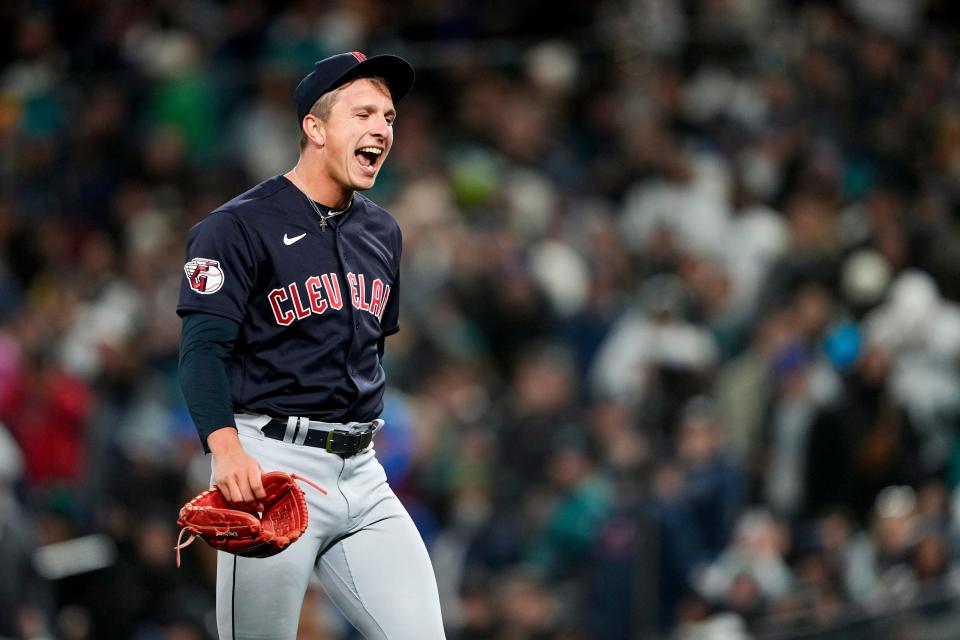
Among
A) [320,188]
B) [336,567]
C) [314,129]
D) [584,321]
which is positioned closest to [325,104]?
[314,129]

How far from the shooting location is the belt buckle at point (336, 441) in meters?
3.71

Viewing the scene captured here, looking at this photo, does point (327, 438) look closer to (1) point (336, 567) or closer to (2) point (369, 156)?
(1) point (336, 567)

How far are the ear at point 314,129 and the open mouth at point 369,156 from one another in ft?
0.31

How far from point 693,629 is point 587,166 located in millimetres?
2367

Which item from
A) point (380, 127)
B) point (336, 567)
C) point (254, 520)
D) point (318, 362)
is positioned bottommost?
point (336, 567)

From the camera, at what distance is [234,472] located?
3.38m

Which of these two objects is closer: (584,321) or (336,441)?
(336,441)

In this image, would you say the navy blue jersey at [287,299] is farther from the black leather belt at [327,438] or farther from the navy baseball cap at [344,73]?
the navy baseball cap at [344,73]

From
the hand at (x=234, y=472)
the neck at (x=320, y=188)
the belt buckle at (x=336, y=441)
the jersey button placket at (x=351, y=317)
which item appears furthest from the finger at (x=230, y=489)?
the neck at (x=320, y=188)

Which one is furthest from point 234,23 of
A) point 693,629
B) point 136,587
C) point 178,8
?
point 693,629

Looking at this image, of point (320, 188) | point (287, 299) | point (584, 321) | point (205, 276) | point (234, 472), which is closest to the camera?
point (234, 472)

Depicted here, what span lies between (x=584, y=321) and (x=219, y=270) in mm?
4826

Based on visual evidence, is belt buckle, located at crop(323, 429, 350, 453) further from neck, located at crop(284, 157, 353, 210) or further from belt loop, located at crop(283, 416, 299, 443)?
neck, located at crop(284, 157, 353, 210)

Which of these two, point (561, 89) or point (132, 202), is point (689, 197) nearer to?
point (561, 89)
